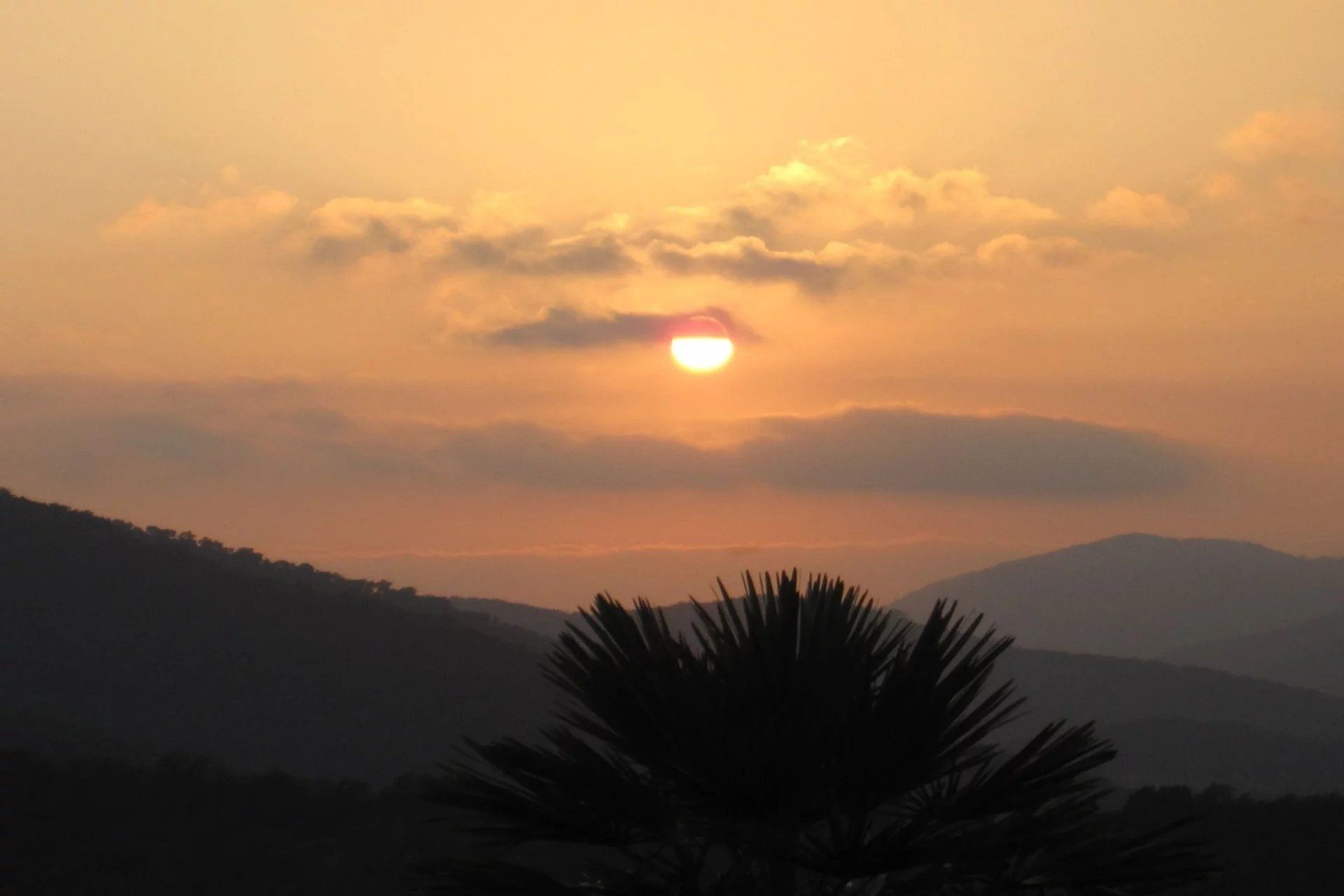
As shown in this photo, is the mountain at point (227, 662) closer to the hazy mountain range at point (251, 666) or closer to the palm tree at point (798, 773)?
the hazy mountain range at point (251, 666)

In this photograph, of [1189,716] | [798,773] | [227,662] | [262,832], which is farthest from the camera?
[1189,716]

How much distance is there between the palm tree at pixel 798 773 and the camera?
7.08 m

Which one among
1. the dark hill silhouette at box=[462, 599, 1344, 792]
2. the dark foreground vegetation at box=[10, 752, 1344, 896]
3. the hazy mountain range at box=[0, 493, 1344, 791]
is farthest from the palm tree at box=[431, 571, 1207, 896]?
the dark hill silhouette at box=[462, 599, 1344, 792]

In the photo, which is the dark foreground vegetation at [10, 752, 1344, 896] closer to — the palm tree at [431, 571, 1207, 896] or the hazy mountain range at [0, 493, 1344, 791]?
the palm tree at [431, 571, 1207, 896]

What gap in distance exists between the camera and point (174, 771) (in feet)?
117

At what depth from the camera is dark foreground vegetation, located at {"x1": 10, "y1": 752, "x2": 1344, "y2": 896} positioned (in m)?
24.9

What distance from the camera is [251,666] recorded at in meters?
63.3

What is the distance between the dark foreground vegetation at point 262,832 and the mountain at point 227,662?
17388 millimetres

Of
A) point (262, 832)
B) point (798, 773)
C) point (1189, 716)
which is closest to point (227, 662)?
point (262, 832)

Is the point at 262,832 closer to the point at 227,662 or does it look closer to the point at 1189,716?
the point at 227,662

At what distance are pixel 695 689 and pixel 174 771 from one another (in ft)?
107

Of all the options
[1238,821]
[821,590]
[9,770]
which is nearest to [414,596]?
[9,770]

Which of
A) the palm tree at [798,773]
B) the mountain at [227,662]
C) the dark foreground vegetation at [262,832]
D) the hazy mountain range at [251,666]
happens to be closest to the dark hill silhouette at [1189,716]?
the hazy mountain range at [251,666]

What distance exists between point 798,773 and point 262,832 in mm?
27729
